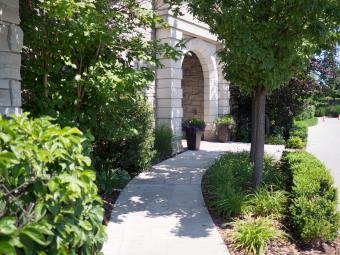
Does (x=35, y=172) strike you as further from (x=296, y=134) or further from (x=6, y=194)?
(x=296, y=134)

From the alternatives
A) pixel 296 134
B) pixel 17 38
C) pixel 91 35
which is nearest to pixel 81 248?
pixel 17 38

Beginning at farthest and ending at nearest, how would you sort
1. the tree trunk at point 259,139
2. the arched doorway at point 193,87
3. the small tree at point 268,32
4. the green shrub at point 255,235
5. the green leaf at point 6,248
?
1. the arched doorway at point 193,87
2. the tree trunk at point 259,139
3. the small tree at point 268,32
4. the green shrub at point 255,235
5. the green leaf at point 6,248

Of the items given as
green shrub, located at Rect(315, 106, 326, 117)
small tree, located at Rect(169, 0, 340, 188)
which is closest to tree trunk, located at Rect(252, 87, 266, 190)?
small tree, located at Rect(169, 0, 340, 188)

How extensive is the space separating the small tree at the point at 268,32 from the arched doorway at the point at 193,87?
290 inches

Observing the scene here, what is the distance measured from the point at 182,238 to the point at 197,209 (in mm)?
1049

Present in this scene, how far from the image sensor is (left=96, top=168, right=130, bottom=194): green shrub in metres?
5.81

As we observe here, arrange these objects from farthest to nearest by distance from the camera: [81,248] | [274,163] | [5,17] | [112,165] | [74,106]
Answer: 1. [274,163]
2. [112,165]
3. [74,106]
4. [5,17]
5. [81,248]

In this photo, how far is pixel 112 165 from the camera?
747 cm

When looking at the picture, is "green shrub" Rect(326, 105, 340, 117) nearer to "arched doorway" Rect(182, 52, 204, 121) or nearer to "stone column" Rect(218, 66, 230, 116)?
"stone column" Rect(218, 66, 230, 116)

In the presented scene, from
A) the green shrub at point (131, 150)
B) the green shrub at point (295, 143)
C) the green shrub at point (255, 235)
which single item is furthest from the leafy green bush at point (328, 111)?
the green shrub at point (255, 235)

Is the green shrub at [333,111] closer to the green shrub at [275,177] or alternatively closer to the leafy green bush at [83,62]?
the green shrub at [275,177]

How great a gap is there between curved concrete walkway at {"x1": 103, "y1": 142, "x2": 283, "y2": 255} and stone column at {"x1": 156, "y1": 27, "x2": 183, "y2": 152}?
2.64 m

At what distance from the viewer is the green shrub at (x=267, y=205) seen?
5129 millimetres

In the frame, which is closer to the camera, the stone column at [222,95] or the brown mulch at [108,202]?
the brown mulch at [108,202]
